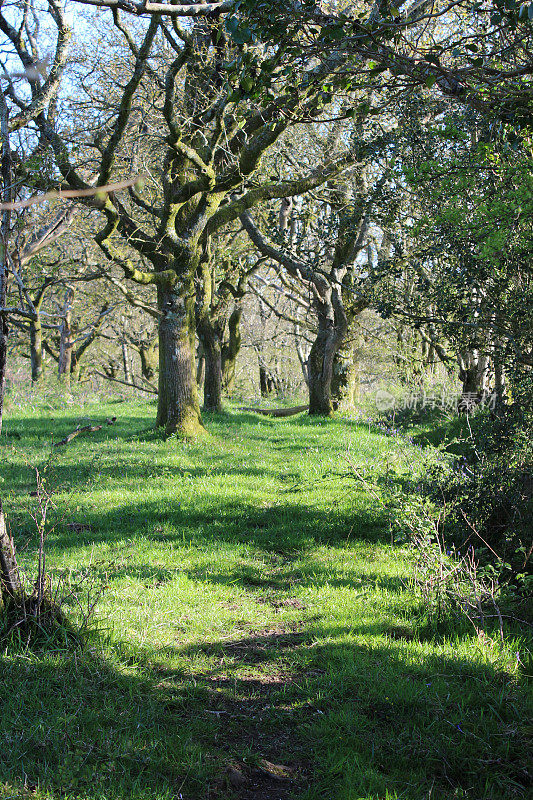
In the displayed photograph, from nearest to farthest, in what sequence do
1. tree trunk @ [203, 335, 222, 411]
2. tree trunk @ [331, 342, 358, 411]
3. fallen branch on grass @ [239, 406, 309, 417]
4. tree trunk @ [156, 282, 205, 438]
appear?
tree trunk @ [156, 282, 205, 438]
tree trunk @ [203, 335, 222, 411]
tree trunk @ [331, 342, 358, 411]
fallen branch on grass @ [239, 406, 309, 417]

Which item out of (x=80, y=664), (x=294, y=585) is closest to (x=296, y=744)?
(x=80, y=664)

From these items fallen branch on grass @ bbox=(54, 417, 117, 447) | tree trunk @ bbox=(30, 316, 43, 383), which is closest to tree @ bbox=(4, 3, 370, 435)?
fallen branch on grass @ bbox=(54, 417, 117, 447)

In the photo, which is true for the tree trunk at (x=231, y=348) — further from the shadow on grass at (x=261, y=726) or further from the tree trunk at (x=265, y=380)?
the shadow on grass at (x=261, y=726)

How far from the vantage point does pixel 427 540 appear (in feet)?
18.1

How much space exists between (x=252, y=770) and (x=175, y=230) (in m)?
11.0

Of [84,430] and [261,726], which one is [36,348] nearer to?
[84,430]

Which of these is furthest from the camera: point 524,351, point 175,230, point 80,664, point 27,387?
point 27,387

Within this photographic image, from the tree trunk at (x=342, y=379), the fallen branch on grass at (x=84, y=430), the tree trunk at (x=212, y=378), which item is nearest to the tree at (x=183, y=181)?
the fallen branch on grass at (x=84, y=430)

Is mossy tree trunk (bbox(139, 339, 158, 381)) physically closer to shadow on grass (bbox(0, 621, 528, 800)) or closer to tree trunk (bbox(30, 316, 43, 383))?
tree trunk (bbox(30, 316, 43, 383))

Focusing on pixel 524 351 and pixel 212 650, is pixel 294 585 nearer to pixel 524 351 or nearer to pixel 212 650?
pixel 212 650

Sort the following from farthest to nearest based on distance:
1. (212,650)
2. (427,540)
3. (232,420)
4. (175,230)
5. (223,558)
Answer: (232,420) < (175,230) < (223,558) < (427,540) < (212,650)

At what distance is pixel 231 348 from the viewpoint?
26.0 meters

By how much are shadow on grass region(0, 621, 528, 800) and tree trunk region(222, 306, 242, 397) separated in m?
20.9

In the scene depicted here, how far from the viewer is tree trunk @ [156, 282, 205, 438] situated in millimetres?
12578
